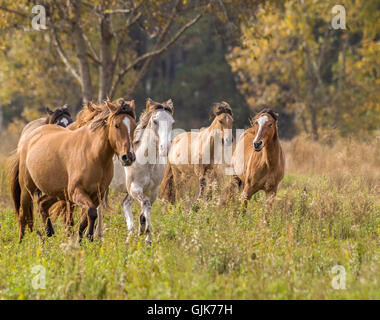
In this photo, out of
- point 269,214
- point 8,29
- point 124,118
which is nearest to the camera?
point 124,118

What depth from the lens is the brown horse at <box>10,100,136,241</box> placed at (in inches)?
280

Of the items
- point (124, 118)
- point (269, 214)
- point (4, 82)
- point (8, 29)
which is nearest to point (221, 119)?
point (269, 214)

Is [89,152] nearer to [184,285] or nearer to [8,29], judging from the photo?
[184,285]

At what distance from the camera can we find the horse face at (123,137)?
693 centimetres

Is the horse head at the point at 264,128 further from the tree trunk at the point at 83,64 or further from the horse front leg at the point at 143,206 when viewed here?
the tree trunk at the point at 83,64

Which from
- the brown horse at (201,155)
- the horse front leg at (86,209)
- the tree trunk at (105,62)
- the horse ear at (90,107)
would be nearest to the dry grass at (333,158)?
the brown horse at (201,155)

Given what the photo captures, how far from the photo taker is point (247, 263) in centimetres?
618

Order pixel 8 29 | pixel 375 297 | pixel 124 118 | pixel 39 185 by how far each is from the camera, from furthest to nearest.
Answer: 1. pixel 8 29
2. pixel 39 185
3. pixel 124 118
4. pixel 375 297

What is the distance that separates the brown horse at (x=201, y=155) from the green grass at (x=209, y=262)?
2.23 metres

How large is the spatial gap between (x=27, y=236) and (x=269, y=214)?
11.6 ft

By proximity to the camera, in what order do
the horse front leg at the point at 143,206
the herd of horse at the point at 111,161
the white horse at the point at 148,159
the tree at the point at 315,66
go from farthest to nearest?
1. the tree at the point at 315,66
2. the white horse at the point at 148,159
3. the horse front leg at the point at 143,206
4. the herd of horse at the point at 111,161

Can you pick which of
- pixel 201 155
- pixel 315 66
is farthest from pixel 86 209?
pixel 315 66
